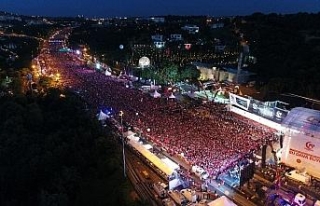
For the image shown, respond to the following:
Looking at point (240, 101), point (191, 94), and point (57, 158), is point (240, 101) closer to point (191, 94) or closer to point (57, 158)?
point (191, 94)

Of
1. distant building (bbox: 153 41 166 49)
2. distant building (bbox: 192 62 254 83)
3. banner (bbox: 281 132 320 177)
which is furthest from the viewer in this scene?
distant building (bbox: 153 41 166 49)

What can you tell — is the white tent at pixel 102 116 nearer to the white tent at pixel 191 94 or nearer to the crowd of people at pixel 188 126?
the crowd of people at pixel 188 126

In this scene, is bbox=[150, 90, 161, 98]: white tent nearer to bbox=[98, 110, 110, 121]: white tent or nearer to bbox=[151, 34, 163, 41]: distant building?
bbox=[98, 110, 110, 121]: white tent

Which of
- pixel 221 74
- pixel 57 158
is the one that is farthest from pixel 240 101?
pixel 57 158

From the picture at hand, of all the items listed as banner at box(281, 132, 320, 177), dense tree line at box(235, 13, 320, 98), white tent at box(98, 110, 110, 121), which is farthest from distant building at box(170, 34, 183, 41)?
banner at box(281, 132, 320, 177)

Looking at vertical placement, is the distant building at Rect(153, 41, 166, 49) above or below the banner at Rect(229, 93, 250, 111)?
above

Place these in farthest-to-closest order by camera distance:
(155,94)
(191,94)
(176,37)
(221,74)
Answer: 1. (176,37)
2. (221,74)
3. (191,94)
4. (155,94)

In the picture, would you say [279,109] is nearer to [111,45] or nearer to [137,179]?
[137,179]
